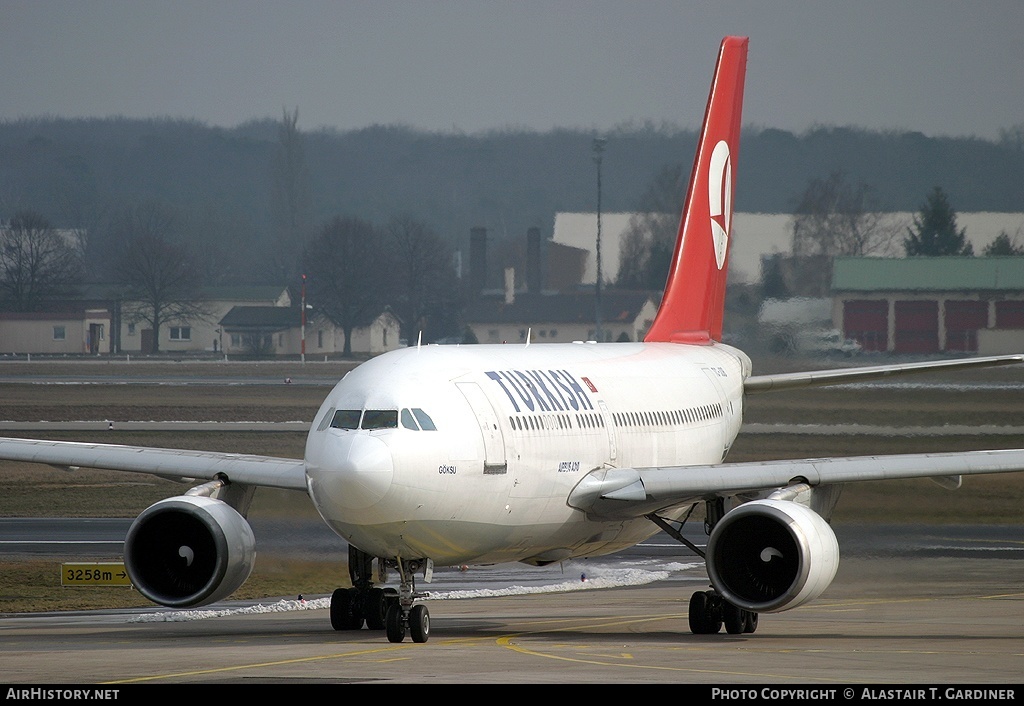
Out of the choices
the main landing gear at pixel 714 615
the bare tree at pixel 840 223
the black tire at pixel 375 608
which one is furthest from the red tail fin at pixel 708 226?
the bare tree at pixel 840 223

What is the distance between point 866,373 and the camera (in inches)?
986

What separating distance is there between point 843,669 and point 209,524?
753 cm

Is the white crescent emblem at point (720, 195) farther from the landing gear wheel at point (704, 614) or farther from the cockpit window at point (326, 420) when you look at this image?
the cockpit window at point (326, 420)

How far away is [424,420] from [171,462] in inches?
194

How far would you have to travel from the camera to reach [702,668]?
15406 mm

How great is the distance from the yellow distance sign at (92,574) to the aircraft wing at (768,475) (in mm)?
8658

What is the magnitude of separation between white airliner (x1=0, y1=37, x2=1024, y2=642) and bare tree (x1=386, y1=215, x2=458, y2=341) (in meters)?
60.5

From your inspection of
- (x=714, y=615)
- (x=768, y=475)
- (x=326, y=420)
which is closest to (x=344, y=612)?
(x=326, y=420)

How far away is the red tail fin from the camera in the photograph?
28766mm

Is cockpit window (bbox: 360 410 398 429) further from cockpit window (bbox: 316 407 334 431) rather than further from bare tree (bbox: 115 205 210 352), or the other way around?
bare tree (bbox: 115 205 210 352)

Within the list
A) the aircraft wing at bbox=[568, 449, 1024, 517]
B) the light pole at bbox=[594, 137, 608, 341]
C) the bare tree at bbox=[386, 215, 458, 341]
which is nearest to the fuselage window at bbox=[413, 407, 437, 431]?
the aircraft wing at bbox=[568, 449, 1024, 517]

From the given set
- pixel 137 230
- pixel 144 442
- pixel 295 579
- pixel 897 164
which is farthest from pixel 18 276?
pixel 295 579

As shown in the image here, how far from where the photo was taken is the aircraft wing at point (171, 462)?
66.0ft
